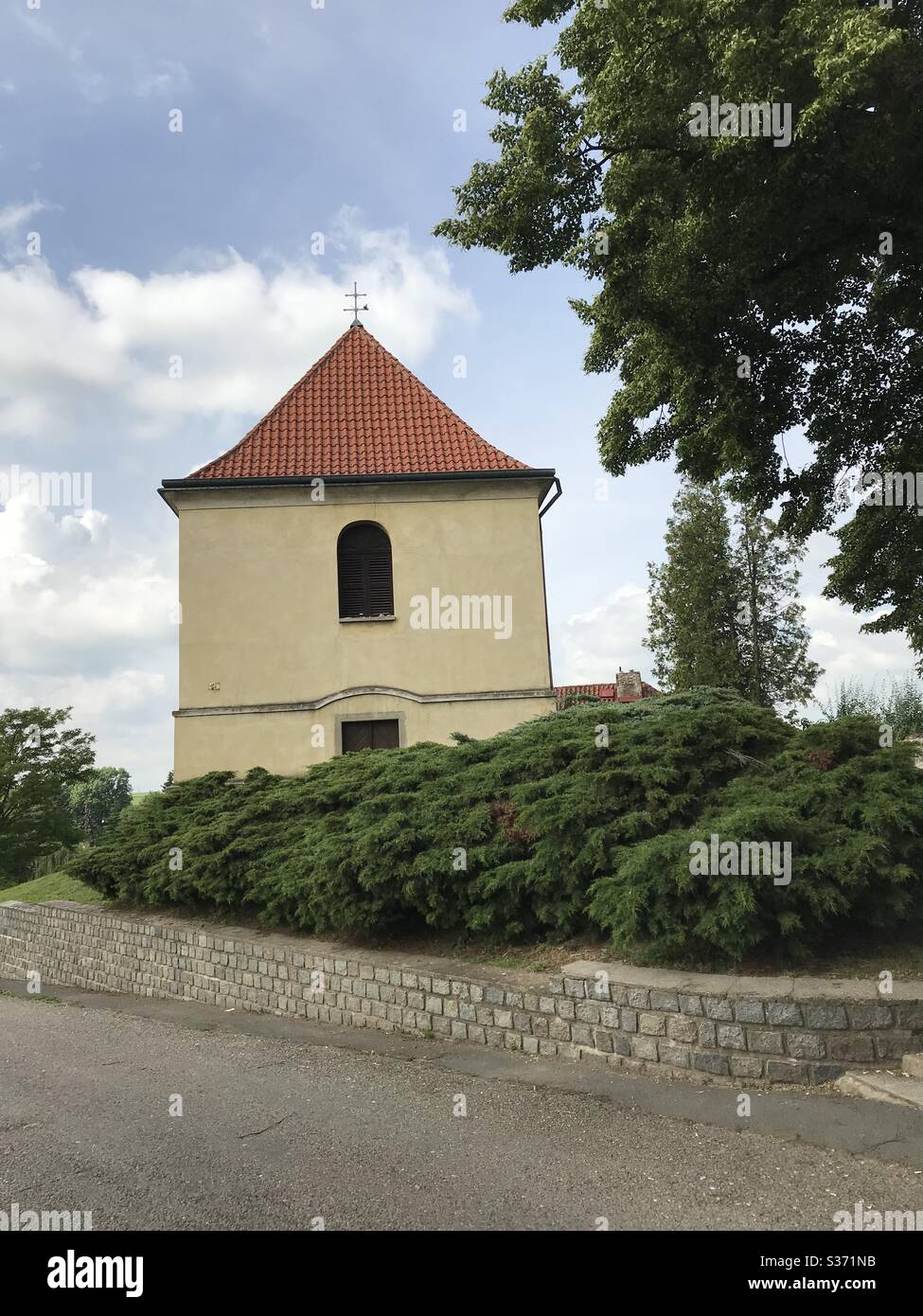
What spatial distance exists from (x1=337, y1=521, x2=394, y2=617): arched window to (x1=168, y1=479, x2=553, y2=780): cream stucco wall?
0.86 feet

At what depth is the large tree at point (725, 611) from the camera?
117ft

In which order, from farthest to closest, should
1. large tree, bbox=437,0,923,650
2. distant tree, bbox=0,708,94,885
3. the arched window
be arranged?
distant tree, bbox=0,708,94,885
the arched window
large tree, bbox=437,0,923,650

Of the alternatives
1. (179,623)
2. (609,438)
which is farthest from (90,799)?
(609,438)

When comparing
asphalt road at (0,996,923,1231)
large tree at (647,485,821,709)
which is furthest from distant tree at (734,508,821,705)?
asphalt road at (0,996,923,1231)

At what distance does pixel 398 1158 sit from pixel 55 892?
14814 mm

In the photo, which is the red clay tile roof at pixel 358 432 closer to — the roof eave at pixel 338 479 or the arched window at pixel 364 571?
the roof eave at pixel 338 479

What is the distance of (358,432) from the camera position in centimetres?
1955

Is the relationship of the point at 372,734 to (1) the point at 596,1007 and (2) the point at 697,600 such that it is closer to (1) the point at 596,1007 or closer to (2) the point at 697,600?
(1) the point at 596,1007

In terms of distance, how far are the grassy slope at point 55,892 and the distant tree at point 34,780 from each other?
13.1 metres

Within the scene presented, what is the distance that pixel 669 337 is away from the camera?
33.1ft

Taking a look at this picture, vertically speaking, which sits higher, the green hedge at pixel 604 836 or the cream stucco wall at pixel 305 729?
the cream stucco wall at pixel 305 729

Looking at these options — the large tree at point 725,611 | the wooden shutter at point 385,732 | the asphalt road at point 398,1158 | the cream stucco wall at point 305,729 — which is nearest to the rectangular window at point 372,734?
the wooden shutter at point 385,732

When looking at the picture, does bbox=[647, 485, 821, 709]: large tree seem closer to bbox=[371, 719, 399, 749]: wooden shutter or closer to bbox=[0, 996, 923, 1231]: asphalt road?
bbox=[371, 719, 399, 749]: wooden shutter

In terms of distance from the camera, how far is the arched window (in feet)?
59.4
